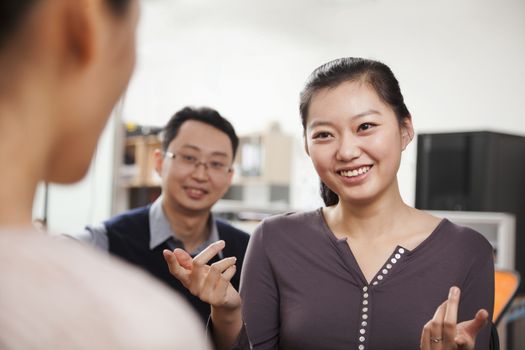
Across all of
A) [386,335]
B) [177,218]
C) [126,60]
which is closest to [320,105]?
[386,335]

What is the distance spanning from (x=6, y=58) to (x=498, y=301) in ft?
7.04

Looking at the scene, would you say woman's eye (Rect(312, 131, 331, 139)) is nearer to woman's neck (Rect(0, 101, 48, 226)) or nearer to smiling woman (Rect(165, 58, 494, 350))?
smiling woman (Rect(165, 58, 494, 350))

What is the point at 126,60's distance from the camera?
1.15 ft

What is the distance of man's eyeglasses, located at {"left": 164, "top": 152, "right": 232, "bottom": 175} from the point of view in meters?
2.15

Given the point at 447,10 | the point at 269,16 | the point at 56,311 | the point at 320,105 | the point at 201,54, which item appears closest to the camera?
the point at 56,311

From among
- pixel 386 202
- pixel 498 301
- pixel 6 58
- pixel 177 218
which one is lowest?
pixel 498 301

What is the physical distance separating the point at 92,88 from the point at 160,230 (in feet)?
5.57

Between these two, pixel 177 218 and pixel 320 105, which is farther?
pixel 177 218

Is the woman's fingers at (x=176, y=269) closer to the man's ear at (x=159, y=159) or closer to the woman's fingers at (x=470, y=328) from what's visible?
the woman's fingers at (x=470, y=328)

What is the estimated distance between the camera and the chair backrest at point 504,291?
→ 6.54ft

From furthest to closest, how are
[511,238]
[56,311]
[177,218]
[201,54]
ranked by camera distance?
1. [201,54]
2. [511,238]
3. [177,218]
4. [56,311]

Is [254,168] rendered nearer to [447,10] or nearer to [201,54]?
[201,54]

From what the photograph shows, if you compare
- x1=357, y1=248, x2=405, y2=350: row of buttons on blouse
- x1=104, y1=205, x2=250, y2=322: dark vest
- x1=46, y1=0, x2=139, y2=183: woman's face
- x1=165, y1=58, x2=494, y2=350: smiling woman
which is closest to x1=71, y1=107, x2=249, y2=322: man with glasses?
x1=104, y1=205, x2=250, y2=322: dark vest

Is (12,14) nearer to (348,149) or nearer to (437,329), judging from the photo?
(437,329)
